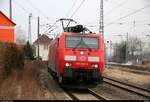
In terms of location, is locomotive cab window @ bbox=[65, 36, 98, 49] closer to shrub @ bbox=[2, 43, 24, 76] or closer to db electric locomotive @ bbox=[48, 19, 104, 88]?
db electric locomotive @ bbox=[48, 19, 104, 88]

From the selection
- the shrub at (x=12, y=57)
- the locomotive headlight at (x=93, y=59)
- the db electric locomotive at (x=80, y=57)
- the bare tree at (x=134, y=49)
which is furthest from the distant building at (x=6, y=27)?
the bare tree at (x=134, y=49)

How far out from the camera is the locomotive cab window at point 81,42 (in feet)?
64.1

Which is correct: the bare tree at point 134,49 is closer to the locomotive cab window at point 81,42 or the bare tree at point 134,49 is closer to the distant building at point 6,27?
the distant building at point 6,27

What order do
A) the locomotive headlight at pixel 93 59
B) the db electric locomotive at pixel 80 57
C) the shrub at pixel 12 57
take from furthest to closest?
the shrub at pixel 12 57 < the locomotive headlight at pixel 93 59 < the db electric locomotive at pixel 80 57

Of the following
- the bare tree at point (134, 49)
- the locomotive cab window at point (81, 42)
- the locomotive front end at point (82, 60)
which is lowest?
the locomotive front end at point (82, 60)

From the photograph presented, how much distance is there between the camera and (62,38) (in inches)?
772

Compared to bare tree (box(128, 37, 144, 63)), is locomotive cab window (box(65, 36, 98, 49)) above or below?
below

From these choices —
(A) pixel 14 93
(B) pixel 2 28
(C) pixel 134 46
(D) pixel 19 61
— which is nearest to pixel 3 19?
(B) pixel 2 28

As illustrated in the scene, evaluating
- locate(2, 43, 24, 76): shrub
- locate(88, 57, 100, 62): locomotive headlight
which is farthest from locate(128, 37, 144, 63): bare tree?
locate(88, 57, 100, 62): locomotive headlight

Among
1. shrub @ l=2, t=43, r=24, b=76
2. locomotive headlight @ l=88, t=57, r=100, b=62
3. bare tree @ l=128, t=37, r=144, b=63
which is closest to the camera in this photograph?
locomotive headlight @ l=88, t=57, r=100, b=62

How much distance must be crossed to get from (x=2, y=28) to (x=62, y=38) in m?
32.8

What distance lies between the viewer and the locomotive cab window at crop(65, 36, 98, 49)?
64.1 ft

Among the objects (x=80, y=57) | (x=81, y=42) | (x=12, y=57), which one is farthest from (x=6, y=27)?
(x=80, y=57)

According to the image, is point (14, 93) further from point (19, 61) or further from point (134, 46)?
point (134, 46)
